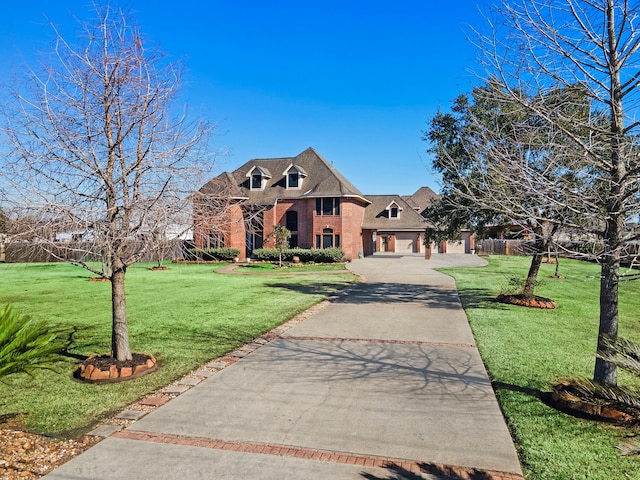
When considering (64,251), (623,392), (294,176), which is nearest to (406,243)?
(294,176)

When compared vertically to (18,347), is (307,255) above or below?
above

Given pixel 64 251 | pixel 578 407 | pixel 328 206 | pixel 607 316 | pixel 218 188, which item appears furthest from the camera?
pixel 328 206

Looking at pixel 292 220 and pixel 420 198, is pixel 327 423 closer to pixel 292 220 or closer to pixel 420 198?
pixel 292 220

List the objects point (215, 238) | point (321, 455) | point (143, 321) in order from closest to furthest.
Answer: point (321, 455), point (215, 238), point (143, 321)

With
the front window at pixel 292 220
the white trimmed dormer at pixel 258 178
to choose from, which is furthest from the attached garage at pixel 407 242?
the white trimmed dormer at pixel 258 178

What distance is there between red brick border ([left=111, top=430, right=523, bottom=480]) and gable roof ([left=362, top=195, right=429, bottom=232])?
41079 millimetres

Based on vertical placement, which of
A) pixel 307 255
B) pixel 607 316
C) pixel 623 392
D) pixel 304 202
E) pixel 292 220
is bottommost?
pixel 623 392

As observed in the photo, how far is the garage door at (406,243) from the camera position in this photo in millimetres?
50731

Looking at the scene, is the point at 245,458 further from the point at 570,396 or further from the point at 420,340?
the point at 420,340

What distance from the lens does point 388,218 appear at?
1864 inches

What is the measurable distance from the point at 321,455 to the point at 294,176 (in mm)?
33695

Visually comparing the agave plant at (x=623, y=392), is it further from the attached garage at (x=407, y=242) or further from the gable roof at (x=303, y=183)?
the attached garage at (x=407, y=242)

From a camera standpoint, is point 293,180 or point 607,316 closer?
point 607,316

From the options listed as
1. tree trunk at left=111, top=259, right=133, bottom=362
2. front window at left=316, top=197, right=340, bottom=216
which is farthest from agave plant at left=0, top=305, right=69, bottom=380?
front window at left=316, top=197, right=340, bottom=216
